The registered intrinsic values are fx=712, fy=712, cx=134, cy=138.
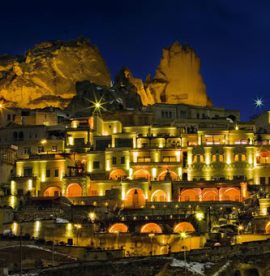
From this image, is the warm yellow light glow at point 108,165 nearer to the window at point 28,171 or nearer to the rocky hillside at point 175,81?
the window at point 28,171

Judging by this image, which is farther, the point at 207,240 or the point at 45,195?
the point at 45,195

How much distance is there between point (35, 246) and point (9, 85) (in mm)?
63664

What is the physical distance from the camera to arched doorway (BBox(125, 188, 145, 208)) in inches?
2990

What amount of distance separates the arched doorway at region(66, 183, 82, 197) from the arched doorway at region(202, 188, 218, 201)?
45.0 ft

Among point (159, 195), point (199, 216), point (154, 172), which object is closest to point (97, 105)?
point (154, 172)

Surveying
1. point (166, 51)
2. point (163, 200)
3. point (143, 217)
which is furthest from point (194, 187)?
point (166, 51)

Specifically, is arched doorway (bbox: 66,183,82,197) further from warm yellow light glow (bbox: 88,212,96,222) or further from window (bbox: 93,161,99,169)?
warm yellow light glow (bbox: 88,212,96,222)

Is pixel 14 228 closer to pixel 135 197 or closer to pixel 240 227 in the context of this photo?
pixel 135 197

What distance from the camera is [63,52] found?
122m

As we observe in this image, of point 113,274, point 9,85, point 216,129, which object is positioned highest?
point 9,85

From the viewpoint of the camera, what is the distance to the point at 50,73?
119000mm

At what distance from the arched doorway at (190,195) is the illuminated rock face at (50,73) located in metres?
41.8

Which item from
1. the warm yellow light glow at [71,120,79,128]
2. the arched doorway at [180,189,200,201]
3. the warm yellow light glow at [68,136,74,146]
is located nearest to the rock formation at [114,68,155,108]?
the warm yellow light glow at [71,120,79,128]

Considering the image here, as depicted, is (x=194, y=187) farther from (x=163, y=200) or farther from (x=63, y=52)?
(x=63, y=52)
